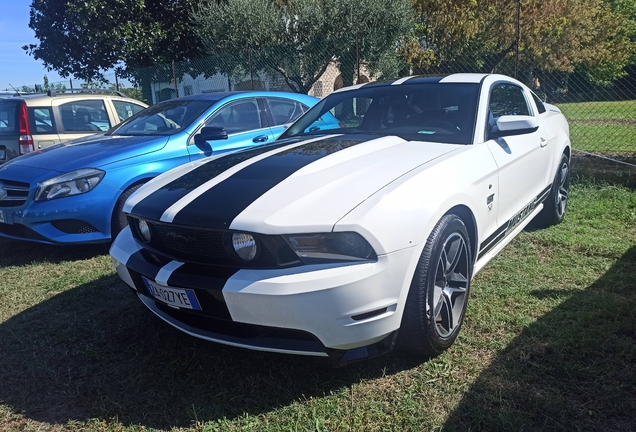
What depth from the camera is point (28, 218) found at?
4.36 meters

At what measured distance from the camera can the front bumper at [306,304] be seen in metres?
2.12

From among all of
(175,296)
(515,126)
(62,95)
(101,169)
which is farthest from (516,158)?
(62,95)

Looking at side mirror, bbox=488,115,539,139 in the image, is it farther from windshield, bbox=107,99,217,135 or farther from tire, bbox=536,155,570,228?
windshield, bbox=107,99,217,135

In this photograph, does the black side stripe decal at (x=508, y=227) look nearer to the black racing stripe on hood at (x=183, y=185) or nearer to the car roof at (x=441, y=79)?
the car roof at (x=441, y=79)

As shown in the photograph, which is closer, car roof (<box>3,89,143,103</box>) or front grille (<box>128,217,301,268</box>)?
front grille (<box>128,217,301,268</box>)

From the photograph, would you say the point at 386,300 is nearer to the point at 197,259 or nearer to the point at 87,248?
the point at 197,259

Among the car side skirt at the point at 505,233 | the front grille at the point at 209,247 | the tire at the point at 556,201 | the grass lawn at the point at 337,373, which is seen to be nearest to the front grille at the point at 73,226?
the grass lawn at the point at 337,373

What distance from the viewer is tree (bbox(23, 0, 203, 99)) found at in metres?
18.7

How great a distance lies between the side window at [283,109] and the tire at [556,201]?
2.88 m

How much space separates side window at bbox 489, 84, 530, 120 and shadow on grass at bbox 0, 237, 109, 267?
11.8ft

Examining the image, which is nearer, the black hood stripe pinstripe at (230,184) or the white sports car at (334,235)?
the white sports car at (334,235)

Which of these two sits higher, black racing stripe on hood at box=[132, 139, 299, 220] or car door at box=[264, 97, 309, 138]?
car door at box=[264, 97, 309, 138]

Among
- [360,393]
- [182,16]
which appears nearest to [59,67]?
[182,16]

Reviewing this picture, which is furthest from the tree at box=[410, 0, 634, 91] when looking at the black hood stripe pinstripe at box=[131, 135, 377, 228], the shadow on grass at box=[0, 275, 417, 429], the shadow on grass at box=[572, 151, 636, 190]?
the shadow on grass at box=[0, 275, 417, 429]
